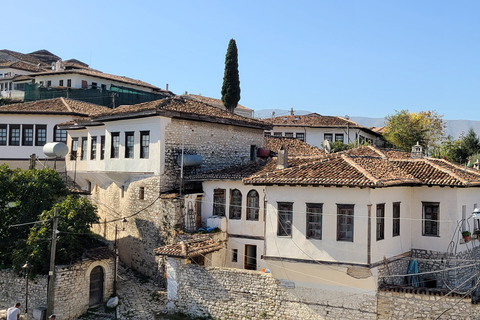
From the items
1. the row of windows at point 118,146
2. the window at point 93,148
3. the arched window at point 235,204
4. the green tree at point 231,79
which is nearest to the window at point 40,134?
the row of windows at point 118,146

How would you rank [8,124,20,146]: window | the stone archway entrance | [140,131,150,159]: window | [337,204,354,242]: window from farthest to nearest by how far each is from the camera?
[8,124,20,146]: window < [140,131,150,159]: window < the stone archway entrance < [337,204,354,242]: window

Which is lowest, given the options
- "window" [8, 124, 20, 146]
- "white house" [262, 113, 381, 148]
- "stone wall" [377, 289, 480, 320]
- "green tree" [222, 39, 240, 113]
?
"stone wall" [377, 289, 480, 320]

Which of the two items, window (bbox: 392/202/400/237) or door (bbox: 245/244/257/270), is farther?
door (bbox: 245/244/257/270)

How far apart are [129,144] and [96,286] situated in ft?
21.9

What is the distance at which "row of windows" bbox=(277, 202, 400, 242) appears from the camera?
52.0 feet

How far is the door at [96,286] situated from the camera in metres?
20.0

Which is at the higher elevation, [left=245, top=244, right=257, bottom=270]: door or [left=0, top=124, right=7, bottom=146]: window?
[left=0, top=124, right=7, bottom=146]: window

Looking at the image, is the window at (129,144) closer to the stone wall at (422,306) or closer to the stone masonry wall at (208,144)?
the stone masonry wall at (208,144)

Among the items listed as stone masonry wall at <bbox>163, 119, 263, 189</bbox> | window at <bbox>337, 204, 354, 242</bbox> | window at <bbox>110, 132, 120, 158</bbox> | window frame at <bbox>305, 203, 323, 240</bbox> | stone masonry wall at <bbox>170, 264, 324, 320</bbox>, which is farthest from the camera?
window at <bbox>110, 132, 120, 158</bbox>

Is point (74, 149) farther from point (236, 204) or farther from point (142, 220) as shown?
point (236, 204)

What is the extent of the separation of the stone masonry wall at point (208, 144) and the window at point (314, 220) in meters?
7.78

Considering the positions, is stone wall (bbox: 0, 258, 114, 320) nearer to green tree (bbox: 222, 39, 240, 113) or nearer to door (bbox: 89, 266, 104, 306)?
door (bbox: 89, 266, 104, 306)

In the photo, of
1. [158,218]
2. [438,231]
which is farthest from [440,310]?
[158,218]

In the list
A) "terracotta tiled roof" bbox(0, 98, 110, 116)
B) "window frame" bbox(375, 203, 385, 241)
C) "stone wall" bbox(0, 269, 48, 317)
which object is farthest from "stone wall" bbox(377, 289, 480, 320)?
"terracotta tiled roof" bbox(0, 98, 110, 116)
